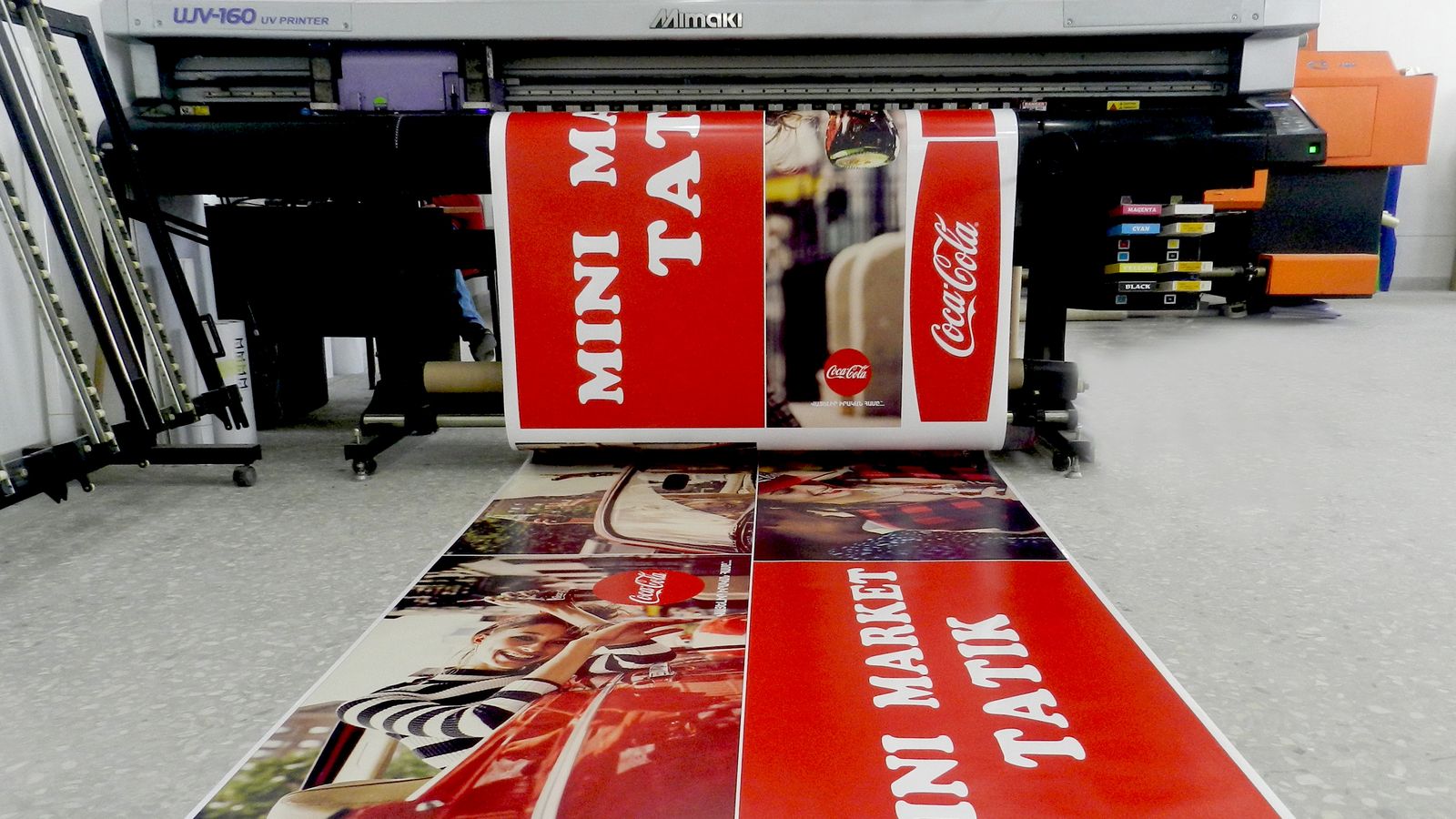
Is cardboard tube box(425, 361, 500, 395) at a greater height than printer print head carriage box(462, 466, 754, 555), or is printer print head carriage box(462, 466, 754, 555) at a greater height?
cardboard tube box(425, 361, 500, 395)

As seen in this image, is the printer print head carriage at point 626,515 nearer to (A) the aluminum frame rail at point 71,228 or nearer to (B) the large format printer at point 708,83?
(B) the large format printer at point 708,83

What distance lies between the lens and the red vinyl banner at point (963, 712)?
2.36 ft

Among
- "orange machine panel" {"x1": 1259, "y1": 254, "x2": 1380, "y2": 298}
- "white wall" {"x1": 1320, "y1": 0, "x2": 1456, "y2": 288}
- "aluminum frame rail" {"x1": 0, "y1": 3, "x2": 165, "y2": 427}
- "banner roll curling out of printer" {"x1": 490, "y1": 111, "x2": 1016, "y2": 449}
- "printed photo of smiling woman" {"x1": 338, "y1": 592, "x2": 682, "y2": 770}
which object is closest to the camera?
"printed photo of smiling woman" {"x1": 338, "y1": 592, "x2": 682, "y2": 770}

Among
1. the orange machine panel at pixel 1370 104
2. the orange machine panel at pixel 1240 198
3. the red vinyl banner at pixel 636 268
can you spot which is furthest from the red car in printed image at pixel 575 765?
the orange machine panel at pixel 1370 104

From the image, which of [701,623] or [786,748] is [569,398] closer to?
[701,623]

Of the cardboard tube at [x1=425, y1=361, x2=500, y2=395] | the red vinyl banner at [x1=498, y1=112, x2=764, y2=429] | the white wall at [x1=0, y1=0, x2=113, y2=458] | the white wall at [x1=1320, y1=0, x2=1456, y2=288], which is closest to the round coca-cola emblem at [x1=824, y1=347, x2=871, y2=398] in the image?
the red vinyl banner at [x1=498, y1=112, x2=764, y2=429]

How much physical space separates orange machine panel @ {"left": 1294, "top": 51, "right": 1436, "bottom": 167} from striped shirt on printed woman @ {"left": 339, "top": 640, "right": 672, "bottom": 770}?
15.1 ft

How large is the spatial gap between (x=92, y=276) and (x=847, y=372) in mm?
1335

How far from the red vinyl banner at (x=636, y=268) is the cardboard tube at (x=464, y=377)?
20 cm

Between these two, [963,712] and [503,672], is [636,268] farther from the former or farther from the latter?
[963,712]

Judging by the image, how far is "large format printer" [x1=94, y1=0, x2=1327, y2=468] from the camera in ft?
5.18

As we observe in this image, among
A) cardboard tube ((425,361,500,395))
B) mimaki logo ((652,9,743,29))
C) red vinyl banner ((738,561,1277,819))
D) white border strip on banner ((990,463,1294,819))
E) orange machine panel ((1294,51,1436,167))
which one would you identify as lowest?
white border strip on banner ((990,463,1294,819))

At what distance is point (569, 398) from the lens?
1.63m

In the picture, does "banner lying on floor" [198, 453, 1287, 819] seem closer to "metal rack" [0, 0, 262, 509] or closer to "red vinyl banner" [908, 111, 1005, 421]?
"red vinyl banner" [908, 111, 1005, 421]
